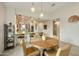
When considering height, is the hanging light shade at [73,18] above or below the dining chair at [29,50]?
Answer: above

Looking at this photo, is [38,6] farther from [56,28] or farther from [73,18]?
[73,18]

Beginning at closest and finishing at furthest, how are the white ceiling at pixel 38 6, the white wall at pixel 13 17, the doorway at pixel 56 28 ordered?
the white ceiling at pixel 38 6 → the white wall at pixel 13 17 → the doorway at pixel 56 28

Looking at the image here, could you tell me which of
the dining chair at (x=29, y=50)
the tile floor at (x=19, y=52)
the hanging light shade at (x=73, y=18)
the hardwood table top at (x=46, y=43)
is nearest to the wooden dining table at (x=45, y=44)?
the hardwood table top at (x=46, y=43)

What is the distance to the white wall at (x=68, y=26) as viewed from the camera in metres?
1.95

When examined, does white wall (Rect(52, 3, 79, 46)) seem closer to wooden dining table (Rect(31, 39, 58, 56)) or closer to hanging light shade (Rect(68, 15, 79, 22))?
hanging light shade (Rect(68, 15, 79, 22))

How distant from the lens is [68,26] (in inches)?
81.4

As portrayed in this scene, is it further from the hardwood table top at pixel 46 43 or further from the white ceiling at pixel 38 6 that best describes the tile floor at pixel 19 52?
the white ceiling at pixel 38 6

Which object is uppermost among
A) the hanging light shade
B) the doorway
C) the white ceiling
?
the white ceiling

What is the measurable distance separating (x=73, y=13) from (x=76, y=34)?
44 cm

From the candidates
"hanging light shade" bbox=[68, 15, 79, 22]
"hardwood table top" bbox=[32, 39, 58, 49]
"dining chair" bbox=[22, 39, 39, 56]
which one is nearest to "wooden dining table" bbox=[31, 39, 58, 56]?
"hardwood table top" bbox=[32, 39, 58, 49]

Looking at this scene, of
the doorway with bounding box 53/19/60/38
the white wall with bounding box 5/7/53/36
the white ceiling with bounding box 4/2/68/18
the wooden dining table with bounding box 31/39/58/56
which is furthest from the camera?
the wooden dining table with bounding box 31/39/58/56

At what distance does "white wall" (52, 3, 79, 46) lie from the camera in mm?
1954

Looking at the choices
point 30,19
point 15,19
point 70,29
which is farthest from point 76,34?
point 15,19

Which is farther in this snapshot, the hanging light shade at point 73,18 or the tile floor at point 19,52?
the hanging light shade at point 73,18
